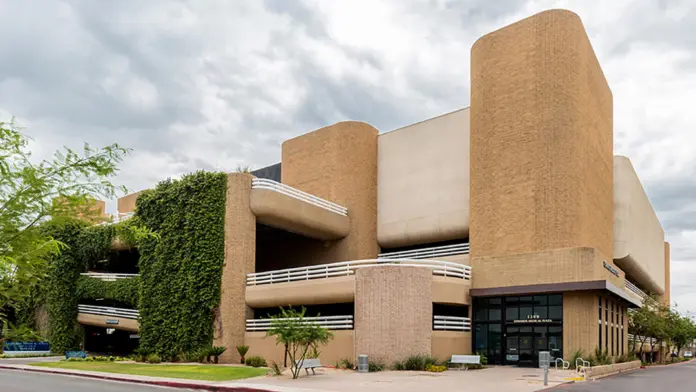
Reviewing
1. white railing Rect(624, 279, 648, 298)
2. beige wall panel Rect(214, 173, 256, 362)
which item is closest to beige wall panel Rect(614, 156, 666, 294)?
white railing Rect(624, 279, 648, 298)

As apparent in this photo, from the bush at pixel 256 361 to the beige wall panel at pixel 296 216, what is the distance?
8.96 m

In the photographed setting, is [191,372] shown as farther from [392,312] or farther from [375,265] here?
[375,265]

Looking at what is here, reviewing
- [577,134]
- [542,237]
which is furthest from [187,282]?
[577,134]

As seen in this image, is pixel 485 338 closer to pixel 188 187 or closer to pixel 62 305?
pixel 188 187

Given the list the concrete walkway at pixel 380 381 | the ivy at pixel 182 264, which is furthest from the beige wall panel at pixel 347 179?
the concrete walkway at pixel 380 381

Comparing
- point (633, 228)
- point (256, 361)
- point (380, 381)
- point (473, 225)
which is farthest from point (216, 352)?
point (633, 228)

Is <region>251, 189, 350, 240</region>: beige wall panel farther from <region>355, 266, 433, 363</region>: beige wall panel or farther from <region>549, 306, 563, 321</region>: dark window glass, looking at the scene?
<region>549, 306, 563, 321</region>: dark window glass

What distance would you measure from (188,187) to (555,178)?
22206 millimetres

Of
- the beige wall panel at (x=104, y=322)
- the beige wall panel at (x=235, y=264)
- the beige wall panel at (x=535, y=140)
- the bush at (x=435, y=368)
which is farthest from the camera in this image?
the beige wall panel at (x=104, y=322)

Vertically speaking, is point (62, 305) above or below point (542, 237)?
below

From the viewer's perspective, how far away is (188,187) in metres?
40.2

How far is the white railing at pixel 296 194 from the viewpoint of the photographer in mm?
39062

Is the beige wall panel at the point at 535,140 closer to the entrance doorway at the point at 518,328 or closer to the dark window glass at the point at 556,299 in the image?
the dark window glass at the point at 556,299

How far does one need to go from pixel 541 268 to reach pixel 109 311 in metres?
30.4
